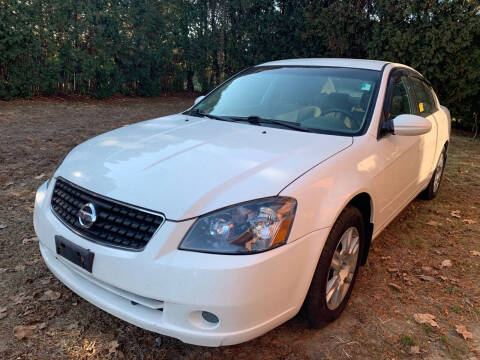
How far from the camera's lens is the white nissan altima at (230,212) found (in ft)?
5.96

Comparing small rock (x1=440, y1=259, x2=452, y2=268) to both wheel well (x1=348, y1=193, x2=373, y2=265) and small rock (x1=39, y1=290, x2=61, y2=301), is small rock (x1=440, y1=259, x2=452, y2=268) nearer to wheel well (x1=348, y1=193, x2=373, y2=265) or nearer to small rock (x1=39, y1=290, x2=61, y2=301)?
wheel well (x1=348, y1=193, x2=373, y2=265)

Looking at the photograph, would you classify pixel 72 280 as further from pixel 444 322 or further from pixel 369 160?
pixel 444 322

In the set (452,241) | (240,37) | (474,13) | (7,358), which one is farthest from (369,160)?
(240,37)

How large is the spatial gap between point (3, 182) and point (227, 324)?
3.80 m

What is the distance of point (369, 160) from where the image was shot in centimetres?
260

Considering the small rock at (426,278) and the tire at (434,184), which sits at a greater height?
the tire at (434,184)

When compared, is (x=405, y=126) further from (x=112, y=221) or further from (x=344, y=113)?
(x=112, y=221)

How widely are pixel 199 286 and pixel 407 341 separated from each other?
140 cm

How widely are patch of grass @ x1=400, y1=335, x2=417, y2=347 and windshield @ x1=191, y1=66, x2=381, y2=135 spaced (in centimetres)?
132

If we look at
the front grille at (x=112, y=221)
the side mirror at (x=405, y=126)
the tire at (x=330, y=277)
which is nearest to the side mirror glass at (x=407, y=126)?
the side mirror at (x=405, y=126)

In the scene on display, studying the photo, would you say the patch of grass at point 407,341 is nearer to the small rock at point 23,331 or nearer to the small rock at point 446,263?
the small rock at point 446,263

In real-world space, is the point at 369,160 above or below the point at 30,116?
above

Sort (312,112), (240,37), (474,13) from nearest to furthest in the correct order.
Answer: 1. (312,112)
2. (474,13)
3. (240,37)

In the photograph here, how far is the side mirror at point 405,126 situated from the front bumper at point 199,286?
4.16ft
